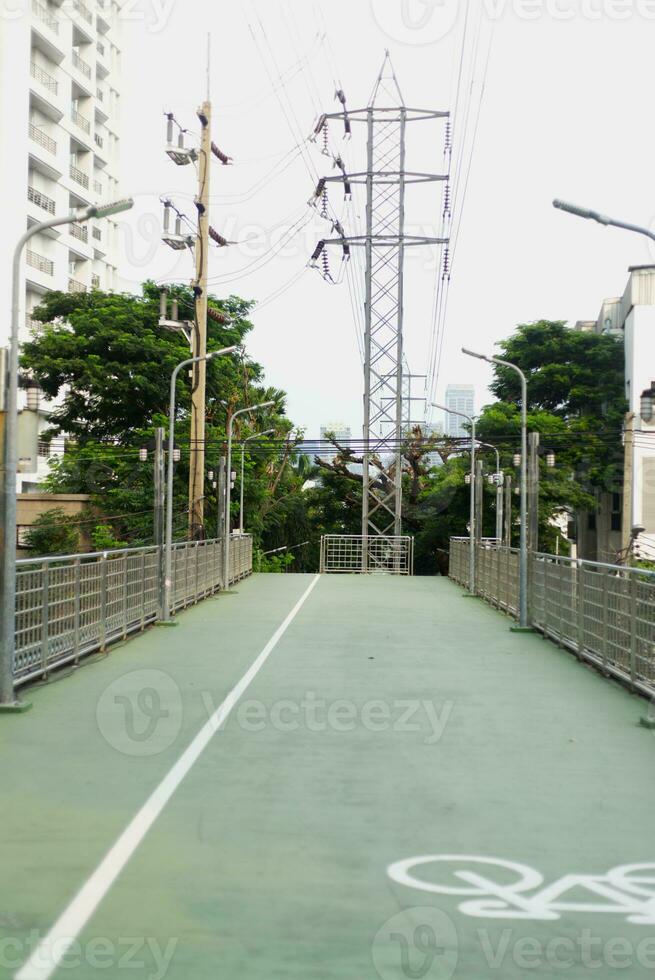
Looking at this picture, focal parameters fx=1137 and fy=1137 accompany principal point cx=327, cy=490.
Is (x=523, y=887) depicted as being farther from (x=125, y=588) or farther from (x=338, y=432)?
(x=338, y=432)

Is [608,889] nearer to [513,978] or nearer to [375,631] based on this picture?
[513,978]

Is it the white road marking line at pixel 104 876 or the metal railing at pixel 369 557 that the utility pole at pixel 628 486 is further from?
the white road marking line at pixel 104 876

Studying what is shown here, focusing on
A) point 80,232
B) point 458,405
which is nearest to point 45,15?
point 80,232

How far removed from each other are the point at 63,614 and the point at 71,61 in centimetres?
5204

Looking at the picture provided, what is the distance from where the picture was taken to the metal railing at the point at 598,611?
38.8 ft

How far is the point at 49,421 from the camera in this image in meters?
46.7

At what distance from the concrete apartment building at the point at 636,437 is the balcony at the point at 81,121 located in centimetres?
2971

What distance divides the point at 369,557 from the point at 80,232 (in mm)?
26683

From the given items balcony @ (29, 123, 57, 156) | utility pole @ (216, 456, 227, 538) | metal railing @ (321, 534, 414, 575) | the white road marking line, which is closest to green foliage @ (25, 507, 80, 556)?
utility pole @ (216, 456, 227, 538)

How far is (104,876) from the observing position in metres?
5.59

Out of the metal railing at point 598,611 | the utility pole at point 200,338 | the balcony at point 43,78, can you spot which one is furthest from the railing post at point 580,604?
the balcony at point 43,78

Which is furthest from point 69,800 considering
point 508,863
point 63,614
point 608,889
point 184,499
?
point 184,499

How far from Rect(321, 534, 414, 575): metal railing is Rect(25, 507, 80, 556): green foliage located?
1069 centimetres

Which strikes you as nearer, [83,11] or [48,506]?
[48,506]
